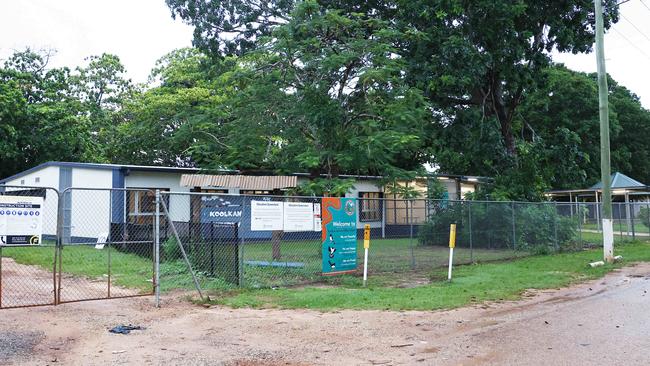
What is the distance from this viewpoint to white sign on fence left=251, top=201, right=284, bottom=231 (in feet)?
39.4

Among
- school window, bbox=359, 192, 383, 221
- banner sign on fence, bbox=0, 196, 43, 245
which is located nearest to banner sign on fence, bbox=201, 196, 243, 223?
banner sign on fence, bbox=0, 196, 43, 245

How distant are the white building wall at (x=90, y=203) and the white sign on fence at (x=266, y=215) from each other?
12.4 metres

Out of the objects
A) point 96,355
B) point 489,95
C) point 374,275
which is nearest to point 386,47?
point 374,275

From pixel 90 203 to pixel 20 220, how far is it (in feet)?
51.6

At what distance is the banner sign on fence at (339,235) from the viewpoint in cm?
1354

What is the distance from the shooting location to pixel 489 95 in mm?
26609

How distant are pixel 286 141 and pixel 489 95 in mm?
11411

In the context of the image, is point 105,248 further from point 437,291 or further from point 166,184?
point 437,291

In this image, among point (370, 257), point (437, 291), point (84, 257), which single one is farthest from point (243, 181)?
point (437, 291)

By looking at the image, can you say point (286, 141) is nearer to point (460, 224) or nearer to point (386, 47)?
point (386, 47)

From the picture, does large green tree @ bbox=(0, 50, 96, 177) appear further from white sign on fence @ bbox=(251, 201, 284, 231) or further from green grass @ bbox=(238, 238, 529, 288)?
white sign on fence @ bbox=(251, 201, 284, 231)

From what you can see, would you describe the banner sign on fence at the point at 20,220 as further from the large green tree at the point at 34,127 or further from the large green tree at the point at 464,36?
the large green tree at the point at 34,127

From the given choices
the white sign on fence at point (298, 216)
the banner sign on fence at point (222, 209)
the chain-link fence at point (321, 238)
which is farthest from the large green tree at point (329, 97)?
the banner sign on fence at point (222, 209)

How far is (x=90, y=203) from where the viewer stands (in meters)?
23.9
